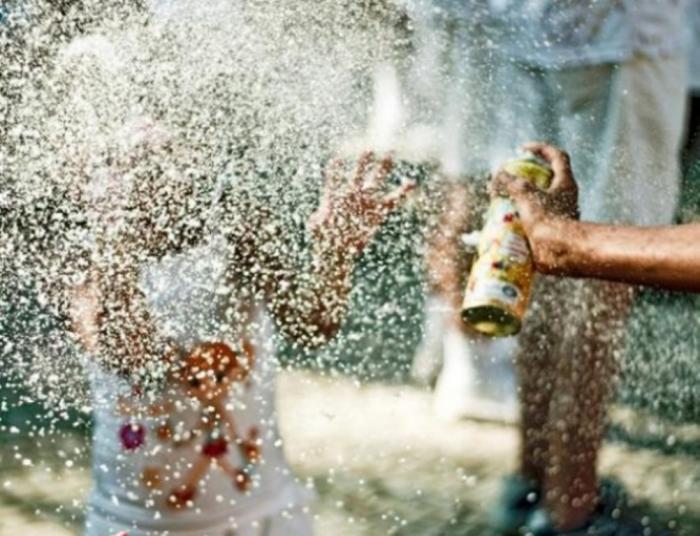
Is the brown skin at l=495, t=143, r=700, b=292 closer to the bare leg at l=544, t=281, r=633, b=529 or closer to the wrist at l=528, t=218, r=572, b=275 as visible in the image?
the wrist at l=528, t=218, r=572, b=275

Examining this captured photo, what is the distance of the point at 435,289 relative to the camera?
2527 millimetres

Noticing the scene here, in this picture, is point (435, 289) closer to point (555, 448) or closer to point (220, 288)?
point (555, 448)

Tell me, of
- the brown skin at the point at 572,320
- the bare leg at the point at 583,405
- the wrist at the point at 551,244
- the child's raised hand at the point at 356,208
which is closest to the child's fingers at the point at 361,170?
the child's raised hand at the point at 356,208

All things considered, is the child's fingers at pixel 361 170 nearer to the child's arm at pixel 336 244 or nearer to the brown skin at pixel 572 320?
the child's arm at pixel 336 244

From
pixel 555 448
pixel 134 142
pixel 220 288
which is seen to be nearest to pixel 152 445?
pixel 220 288

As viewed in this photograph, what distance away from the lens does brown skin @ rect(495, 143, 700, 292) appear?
141 cm

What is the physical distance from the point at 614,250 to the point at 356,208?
487 millimetres

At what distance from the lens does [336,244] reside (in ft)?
5.86

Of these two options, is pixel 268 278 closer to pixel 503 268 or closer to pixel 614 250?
pixel 503 268

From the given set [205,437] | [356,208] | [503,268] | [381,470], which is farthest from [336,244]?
[381,470]

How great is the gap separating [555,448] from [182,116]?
998 millimetres

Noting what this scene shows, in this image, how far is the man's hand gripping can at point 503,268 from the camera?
1649 millimetres

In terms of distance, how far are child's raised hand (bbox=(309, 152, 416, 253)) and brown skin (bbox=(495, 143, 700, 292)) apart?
262mm

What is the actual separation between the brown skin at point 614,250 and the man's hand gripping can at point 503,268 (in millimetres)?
26
